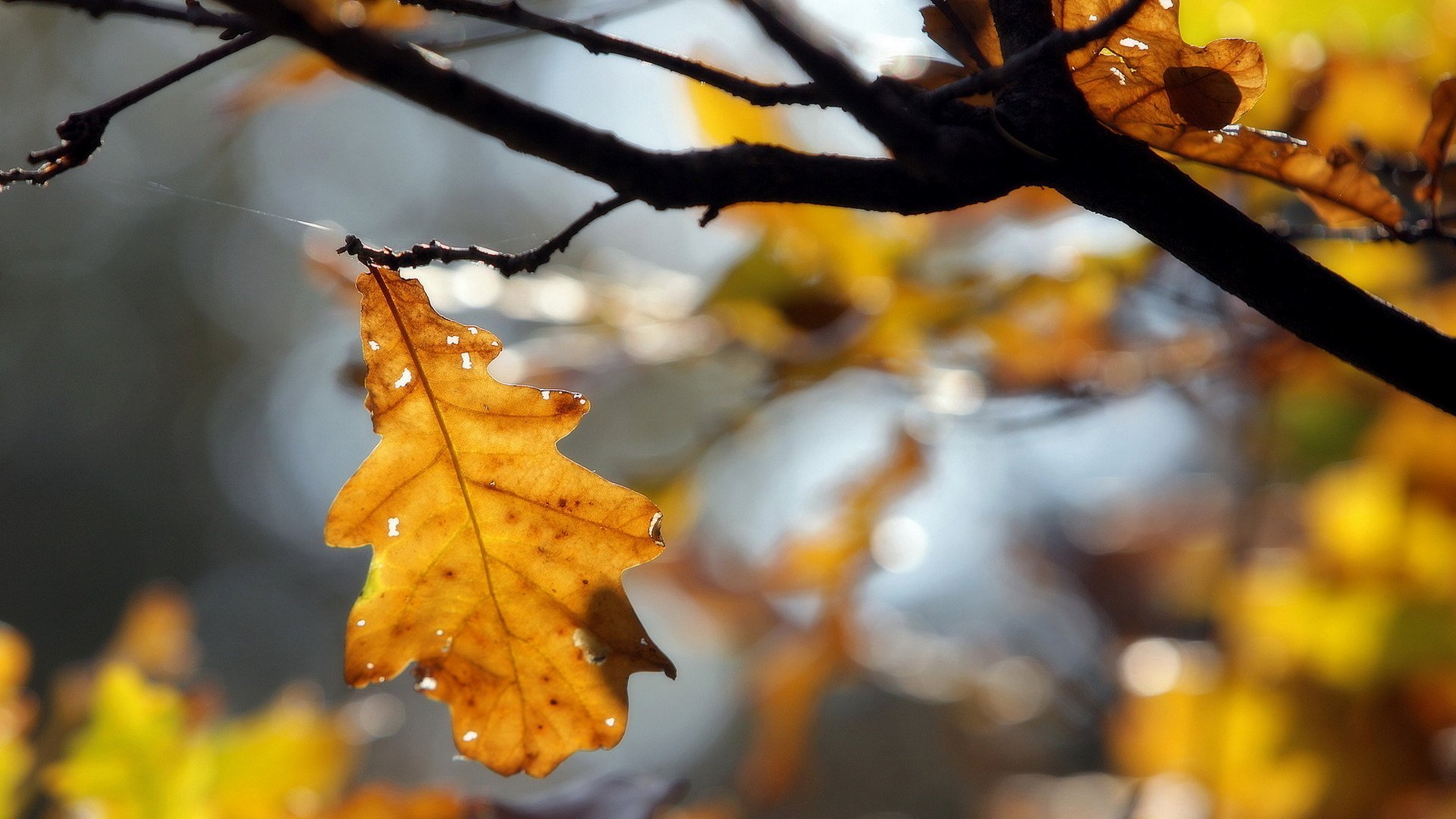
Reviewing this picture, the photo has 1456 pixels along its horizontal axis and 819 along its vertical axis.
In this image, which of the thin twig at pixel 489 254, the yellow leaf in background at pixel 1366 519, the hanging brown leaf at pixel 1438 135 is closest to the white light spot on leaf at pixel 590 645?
the thin twig at pixel 489 254

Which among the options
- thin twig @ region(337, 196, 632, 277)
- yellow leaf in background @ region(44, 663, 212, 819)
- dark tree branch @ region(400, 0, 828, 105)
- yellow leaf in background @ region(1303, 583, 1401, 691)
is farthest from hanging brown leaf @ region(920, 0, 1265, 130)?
yellow leaf in background @ region(44, 663, 212, 819)

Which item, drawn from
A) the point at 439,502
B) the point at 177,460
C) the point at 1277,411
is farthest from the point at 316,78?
the point at 177,460

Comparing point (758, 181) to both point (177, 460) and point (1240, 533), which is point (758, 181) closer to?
point (1240, 533)

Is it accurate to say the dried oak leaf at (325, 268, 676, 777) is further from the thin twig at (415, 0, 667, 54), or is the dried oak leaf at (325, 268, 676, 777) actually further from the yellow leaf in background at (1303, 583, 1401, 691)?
the yellow leaf in background at (1303, 583, 1401, 691)

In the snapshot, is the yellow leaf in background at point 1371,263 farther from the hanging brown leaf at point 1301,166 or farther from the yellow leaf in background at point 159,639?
the yellow leaf in background at point 159,639

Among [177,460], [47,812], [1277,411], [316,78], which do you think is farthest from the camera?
[177,460]

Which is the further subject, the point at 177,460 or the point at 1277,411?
the point at 177,460
